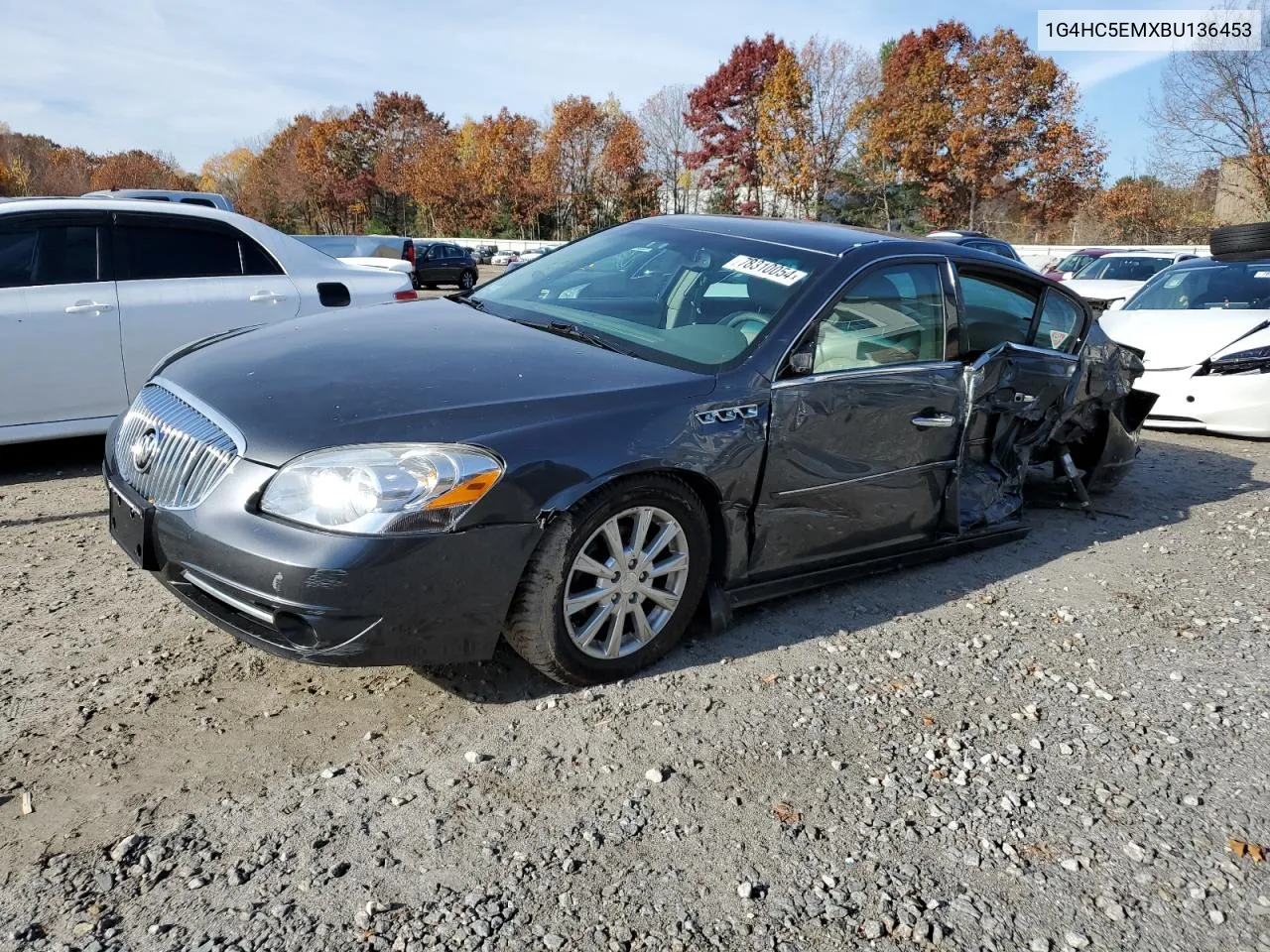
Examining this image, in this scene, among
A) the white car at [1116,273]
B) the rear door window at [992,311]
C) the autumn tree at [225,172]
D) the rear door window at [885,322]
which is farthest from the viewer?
the autumn tree at [225,172]

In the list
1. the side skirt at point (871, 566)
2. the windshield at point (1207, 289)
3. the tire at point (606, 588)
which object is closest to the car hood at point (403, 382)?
the tire at point (606, 588)

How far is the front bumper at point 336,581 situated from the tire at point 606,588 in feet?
0.36

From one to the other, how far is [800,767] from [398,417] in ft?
5.24

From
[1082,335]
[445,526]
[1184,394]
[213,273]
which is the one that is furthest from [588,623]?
[1184,394]

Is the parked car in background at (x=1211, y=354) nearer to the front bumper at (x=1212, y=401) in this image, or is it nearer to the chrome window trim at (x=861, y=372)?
the front bumper at (x=1212, y=401)

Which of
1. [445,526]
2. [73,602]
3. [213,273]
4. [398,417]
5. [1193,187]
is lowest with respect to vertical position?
[73,602]

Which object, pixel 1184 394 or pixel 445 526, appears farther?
pixel 1184 394

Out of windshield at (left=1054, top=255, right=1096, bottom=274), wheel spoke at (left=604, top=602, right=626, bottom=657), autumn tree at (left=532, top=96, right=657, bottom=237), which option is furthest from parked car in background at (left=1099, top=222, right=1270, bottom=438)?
autumn tree at (left=532, top=96, right=657, bottom=237)

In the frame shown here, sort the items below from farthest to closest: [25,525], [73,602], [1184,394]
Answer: [1184,394] < [25,525] < [73,602]

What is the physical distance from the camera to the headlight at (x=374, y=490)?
107 inches

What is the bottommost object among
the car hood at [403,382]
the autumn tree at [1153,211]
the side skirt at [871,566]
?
the side skirt at [871,566]

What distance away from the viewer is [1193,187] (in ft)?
112

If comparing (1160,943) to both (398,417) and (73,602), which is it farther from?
(73,602)

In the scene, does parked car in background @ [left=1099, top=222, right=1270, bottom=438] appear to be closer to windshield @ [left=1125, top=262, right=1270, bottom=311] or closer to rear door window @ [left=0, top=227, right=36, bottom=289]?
windshield @ [left=1125, top=262, right=1270, bottom=311]
